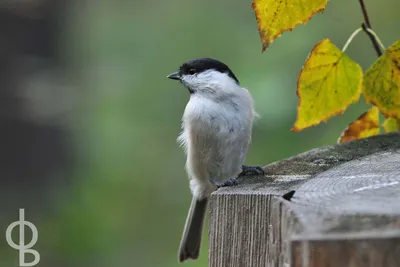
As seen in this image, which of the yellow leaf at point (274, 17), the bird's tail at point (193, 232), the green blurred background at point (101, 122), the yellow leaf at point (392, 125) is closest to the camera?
the yellow leaf at point (274, 17)

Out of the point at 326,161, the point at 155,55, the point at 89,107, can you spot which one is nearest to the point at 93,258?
the point at 89,107

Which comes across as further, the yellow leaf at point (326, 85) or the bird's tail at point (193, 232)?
the bird's tail at point (193, 232)

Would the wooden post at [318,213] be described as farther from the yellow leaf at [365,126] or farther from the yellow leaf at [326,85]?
the yellow leaf at [326,85]

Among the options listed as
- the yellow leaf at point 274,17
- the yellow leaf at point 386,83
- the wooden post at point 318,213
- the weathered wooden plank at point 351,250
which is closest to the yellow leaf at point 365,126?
the wooden post at point 318,213

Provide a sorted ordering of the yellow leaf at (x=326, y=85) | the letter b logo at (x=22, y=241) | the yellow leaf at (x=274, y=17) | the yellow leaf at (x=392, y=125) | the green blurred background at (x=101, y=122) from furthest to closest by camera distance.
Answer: the green blurred background at (x=101, y=122)
the letter b logo at (x=22, y=241)
the yellow leaf at (x=392, y=125)
the yellow leaf at (x=326, y=85)
the yellow leaf at (x=274, y=17)

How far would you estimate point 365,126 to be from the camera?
73.1 inches

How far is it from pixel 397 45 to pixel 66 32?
3.17m

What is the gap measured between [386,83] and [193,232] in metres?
1.08

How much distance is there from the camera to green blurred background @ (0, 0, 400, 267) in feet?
12.4

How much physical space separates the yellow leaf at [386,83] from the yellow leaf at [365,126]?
0.62ft

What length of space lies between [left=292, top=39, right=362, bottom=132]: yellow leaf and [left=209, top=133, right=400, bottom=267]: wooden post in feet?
0.44

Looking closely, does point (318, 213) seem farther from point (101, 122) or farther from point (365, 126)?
point (101, 122)

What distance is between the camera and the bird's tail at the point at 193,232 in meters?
2.33

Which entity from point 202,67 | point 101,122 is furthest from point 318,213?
point 101,122
